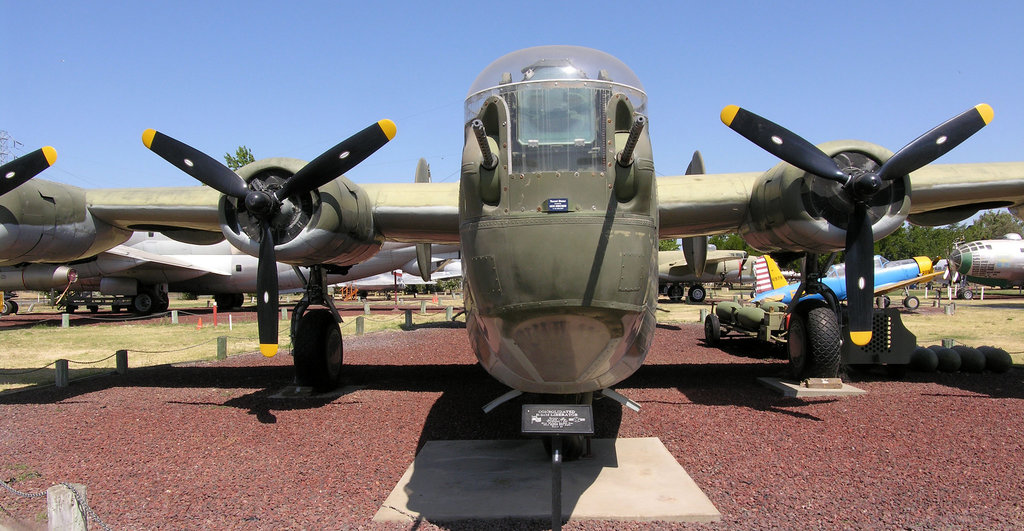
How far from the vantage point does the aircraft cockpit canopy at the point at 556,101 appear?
187 inches

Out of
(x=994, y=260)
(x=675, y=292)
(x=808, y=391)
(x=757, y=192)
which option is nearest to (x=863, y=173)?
(x=757, y=192)

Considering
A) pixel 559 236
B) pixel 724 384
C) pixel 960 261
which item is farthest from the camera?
pixel 960 261

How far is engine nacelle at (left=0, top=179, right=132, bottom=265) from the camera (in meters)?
8.98

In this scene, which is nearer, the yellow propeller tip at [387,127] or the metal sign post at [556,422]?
the metal sign post at [556,422]

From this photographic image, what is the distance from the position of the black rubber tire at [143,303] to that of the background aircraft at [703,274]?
27144 millimetres

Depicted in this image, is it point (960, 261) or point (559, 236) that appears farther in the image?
point (960, 261)

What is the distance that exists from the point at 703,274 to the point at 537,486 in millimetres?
33346

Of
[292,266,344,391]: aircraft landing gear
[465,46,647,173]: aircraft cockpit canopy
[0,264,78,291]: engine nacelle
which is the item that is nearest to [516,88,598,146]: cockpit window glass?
[465,46,647,173]: aircraft cockpit canopy

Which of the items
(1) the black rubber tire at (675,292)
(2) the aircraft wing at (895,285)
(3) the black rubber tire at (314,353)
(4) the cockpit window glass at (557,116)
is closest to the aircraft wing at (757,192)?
(4) the cockpit window glass at (557,116)

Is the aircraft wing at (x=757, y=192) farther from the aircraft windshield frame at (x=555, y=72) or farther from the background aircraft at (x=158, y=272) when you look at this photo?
the background aircraft at (x=158, y=272)

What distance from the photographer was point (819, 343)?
916 centimetres

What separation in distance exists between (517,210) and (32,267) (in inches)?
1251

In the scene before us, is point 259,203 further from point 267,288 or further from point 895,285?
point 895,285

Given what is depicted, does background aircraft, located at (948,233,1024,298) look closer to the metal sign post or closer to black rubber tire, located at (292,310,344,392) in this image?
black rubber tire, located at (292,310,344,392)
